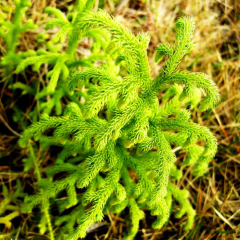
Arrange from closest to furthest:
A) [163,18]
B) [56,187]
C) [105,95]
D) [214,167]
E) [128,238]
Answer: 1. [105,95]
2. [56,187]
3. [128,238]
4. [214,167]
5. [163,18]

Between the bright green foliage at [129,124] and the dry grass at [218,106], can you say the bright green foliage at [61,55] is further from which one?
the dry grass at [218,106]

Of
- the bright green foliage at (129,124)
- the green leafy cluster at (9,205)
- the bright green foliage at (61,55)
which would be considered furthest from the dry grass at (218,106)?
the bright green foliage at (129,124)

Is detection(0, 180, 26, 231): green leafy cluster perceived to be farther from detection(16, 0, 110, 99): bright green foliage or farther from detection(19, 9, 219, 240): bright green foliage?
detection(16, 0, 110, 99): bright green foliage

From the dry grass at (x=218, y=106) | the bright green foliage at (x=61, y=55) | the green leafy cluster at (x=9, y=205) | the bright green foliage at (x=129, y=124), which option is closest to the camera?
the bright green foliage at (x=129, y=124)

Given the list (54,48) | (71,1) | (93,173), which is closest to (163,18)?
(71,1)

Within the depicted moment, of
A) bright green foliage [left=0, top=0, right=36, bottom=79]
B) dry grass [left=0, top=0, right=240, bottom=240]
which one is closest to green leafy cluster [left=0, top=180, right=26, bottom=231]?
dry grass [left=0, top=0, right=240, bottom=240]

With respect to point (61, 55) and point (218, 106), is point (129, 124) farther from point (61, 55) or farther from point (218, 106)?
point (218, 106)

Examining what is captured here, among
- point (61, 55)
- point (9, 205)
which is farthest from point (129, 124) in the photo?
point (9, 205)

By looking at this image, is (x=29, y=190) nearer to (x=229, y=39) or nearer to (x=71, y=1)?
(x=71, y=1)
